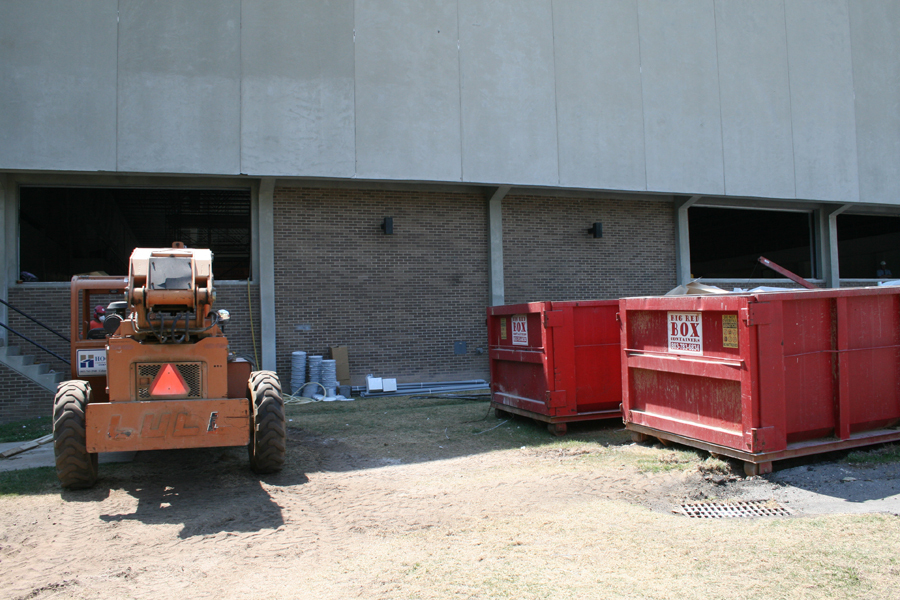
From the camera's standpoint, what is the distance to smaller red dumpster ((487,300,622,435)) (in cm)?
808

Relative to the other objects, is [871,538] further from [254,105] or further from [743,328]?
[254,105]

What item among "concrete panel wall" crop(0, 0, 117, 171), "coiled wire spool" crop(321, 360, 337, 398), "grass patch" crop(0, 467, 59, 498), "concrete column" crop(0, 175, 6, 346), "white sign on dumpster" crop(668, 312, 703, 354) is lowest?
"grass patch" crop(0, 467, 59, 498)

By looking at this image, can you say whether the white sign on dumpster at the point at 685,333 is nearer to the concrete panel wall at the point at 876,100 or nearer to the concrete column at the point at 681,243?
the concrete column at the point at 681,243

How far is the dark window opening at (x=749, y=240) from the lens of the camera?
18547mm

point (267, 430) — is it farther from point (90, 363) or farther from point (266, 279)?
point (266, 279)

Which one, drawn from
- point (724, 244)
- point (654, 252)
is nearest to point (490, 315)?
point (654, 252)

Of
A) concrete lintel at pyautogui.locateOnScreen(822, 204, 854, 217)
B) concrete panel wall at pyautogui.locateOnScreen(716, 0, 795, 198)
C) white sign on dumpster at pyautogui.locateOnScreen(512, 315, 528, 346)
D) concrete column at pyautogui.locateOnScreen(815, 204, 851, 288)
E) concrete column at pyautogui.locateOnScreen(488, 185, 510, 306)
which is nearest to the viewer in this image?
white sign on dumpster at pyautogui.locateOnScreen(512, 315, 528, 346)

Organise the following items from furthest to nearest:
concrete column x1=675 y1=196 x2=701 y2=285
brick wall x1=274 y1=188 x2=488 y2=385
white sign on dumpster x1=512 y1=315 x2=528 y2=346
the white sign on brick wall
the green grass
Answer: concrete column x1=675 y1=196 x2=701 y2=285 < brick wall x1=274 y1=188 x2=488 y2=385 < the green grass < white sign on dumpster x1=512 y1=315 x2=528 y2=346 < the white sign on brick wall

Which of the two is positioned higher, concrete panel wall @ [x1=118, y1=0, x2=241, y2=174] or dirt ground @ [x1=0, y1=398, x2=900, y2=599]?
concrete panel wall @ [x1=118, y1=0, x2=241, y2=174]

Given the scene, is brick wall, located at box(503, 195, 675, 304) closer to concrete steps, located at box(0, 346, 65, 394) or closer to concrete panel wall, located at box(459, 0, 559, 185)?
concrete panel wall, located at box(459, 0, 559, 185)

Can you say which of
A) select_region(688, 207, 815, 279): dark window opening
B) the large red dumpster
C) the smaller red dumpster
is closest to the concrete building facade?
select_region(688, 207, 815, 279): dark window opening

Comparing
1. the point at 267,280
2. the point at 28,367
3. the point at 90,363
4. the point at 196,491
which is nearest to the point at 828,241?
the point at 267,280

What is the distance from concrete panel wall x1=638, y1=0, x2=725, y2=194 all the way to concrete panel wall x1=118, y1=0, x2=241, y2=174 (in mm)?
9602

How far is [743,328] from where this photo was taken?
5543mm
